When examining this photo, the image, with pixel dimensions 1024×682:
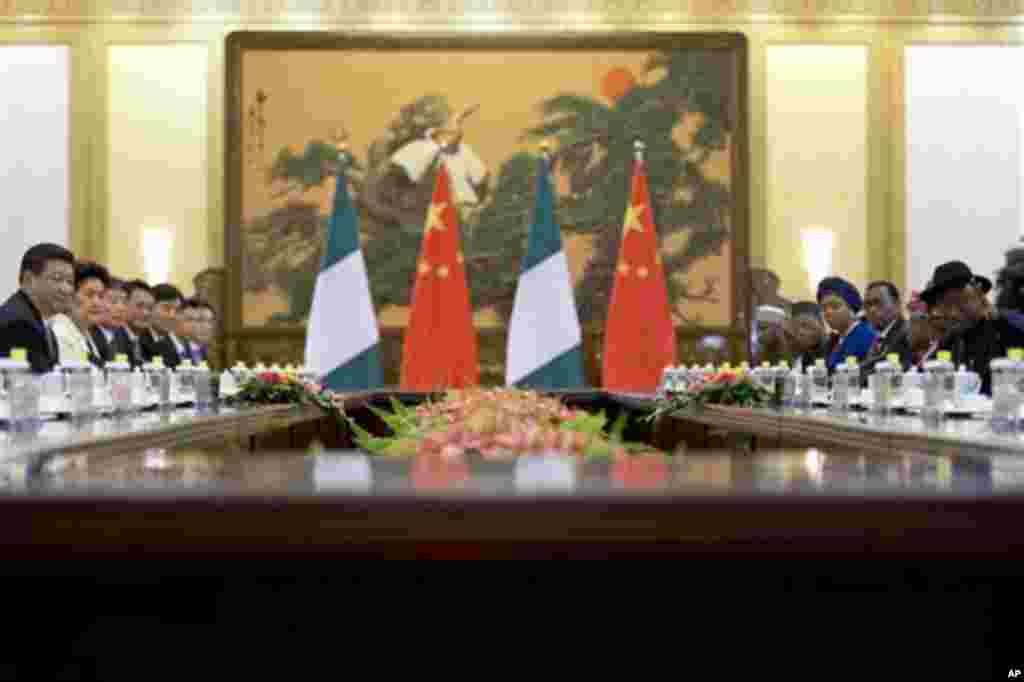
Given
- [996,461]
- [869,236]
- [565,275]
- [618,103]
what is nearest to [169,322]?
[565,275]

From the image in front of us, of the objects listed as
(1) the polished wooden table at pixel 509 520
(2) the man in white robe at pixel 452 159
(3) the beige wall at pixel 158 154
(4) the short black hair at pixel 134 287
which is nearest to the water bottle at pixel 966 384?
(1) the polished wooden table at pixel 509 520

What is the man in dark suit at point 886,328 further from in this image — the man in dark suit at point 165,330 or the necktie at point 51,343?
the man in dark suit at point 165,330

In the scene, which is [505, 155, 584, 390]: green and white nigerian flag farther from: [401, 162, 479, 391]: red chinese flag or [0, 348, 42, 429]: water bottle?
[0, 348, 42, 429]: water bottle

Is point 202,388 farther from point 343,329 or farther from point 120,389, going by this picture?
point 343,329

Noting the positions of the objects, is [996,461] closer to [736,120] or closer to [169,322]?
[169,322]

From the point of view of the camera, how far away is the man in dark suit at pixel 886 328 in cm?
742

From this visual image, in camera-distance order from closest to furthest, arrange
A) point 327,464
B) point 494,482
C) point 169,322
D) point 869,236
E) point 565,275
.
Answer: point 494,482 → point 327,464 → point 169,322 → point 565,275 → point 869,236

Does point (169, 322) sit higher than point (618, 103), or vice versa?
point (618, 103)

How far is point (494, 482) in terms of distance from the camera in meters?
1.36

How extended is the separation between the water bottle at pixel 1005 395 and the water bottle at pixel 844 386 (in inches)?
55.3

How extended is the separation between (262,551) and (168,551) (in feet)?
0.25

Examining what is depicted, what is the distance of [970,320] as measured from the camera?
20.0 feet

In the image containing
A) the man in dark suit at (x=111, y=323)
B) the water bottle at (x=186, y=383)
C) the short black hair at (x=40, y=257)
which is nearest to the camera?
the water bottle at (x=186, y=383)

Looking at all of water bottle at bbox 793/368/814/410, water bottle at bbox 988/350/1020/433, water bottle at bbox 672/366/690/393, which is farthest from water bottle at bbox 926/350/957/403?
water bottle at bbox 672/366/690/393
